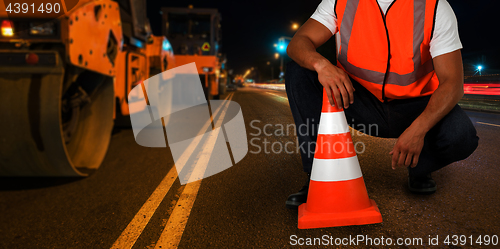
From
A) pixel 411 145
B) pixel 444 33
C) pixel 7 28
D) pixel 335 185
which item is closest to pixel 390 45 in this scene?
pixel 444 33

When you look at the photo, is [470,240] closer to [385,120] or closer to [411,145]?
[411,145]

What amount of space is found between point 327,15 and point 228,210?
1554mm

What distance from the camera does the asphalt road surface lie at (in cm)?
173

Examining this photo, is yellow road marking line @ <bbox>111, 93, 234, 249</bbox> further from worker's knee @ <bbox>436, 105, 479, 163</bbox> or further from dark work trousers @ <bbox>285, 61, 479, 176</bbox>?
worker's knee @ <bbox>436, 105, 479, 163</bbox>

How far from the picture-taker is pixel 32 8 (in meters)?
2.23

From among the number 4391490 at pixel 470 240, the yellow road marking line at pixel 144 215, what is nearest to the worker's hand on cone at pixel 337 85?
the number 4391490 at pixel 470 240

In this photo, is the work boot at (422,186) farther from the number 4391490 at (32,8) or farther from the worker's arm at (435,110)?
the number 4391490 at (32,8)

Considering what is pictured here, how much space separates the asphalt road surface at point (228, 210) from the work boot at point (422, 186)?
0.15 ft

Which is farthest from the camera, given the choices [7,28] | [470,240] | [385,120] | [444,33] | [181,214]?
[385,120]

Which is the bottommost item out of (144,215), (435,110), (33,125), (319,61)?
(144,215)

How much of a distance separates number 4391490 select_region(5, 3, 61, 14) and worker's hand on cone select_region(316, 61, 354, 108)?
1.96m

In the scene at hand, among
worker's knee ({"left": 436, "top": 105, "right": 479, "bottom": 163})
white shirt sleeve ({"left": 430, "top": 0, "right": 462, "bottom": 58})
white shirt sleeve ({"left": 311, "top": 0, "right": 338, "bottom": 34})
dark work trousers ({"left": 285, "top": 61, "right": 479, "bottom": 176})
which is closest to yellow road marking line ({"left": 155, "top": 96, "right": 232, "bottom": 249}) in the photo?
dark work trousers ({"left": 285, "top": 61, "right": 479, "bottom": 176})

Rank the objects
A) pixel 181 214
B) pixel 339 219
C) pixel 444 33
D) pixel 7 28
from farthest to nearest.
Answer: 1. pixel 7 28
2. pixel 181 214
3. pixel 444 33
4. pixel 339 219

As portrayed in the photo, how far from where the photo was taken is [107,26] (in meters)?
3.10
